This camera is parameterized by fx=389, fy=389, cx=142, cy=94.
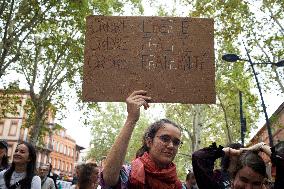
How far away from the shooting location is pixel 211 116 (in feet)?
108

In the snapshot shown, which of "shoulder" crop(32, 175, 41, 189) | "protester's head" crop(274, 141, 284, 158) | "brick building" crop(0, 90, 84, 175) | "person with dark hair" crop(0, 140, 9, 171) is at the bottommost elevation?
"shoulder" crop(32, 175, 41, 189)

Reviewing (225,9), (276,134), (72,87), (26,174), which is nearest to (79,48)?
(72,87)

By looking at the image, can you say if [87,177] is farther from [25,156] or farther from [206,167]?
[206,167]

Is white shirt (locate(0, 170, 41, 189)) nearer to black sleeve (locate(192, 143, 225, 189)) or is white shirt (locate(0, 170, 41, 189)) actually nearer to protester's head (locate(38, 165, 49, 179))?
black sleeve (locate(192, 143, 225, 189))

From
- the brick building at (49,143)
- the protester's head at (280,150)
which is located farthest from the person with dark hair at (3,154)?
the brick building at (49,143)

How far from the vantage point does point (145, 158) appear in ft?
9.33

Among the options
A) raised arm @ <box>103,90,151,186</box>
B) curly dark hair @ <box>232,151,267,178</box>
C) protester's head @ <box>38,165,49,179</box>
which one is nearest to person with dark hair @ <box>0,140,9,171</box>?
protester's head @ <box>38,165,49,179</box>

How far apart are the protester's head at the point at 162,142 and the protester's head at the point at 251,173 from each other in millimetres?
527

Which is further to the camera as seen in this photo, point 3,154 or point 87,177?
point 3,154

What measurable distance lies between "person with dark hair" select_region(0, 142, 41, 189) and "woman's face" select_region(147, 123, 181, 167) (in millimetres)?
2079

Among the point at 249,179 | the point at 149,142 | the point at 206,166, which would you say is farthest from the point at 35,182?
the point at 249,179

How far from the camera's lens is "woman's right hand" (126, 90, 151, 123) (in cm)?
274

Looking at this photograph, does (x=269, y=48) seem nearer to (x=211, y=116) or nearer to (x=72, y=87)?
(x=72, y=87)

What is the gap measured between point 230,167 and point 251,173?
22 centimetres
